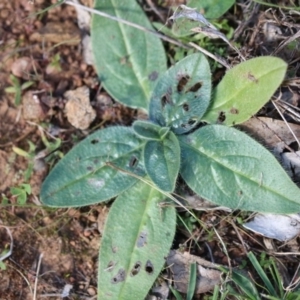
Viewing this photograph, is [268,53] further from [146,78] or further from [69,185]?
[69,185]

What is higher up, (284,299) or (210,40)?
(210,40)

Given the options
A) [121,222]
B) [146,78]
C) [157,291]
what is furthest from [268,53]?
[157,291]

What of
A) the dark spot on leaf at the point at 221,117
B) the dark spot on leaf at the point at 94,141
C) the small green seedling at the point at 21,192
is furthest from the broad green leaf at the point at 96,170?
the dark spot on leaf at the point at 221,117

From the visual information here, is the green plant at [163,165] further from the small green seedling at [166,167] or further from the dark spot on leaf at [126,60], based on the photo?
the dark spot on leaf at [126,60]

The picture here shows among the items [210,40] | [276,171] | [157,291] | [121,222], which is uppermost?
[210,40]

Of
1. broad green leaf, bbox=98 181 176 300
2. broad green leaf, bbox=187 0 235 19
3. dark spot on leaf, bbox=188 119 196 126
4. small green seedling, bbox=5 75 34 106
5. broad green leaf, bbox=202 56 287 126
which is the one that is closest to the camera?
broad green leaf, bbox=202 56 287 126

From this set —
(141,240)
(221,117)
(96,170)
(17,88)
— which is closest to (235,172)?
(221,117)

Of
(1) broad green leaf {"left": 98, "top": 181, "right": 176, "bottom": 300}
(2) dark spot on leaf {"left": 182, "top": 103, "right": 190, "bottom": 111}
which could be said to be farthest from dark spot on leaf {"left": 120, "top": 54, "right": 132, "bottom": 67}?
(1) broad green leaf {"left": 98, "top": 181, "right": 176, "bottom": 300}

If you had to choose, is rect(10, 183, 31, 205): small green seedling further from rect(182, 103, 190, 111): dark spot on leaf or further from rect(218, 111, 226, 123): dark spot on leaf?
rect(218, 111, 226, 123): dark spot on leaf
